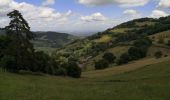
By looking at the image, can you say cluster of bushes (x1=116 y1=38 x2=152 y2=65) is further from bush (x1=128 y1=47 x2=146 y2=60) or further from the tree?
the tree

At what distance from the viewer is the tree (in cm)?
6900

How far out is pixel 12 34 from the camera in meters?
70.1

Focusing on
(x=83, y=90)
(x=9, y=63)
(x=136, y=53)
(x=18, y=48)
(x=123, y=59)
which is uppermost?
(x=18, y=48)

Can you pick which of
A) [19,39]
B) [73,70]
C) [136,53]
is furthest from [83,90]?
[136,53]

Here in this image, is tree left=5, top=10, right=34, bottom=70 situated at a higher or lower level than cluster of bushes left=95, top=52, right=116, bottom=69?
higher

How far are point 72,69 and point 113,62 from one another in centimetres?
7384

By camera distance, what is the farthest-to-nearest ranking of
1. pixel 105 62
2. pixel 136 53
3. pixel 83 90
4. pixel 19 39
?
pixel 136 53
pixel 105 62
pixel 19 39
pixel 83 90

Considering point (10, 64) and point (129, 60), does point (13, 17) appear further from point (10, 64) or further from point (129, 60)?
point (129, 60)

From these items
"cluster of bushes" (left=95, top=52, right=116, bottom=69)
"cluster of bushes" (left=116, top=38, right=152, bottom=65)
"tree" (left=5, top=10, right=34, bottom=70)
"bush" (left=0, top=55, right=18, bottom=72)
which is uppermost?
"tree" (left=5, top=10, right=34, bottom=70)

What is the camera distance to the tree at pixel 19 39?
226 feet

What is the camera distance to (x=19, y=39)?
70250mm

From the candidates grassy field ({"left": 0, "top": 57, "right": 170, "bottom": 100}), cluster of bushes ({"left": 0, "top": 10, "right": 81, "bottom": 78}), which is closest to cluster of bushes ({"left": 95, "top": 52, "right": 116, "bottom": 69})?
cluster of bushes ({"left": 0, "top": 10, "right": 81, "bottom": 78})

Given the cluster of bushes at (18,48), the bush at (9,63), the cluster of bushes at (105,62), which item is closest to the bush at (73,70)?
the cluster of bushes at (18,48)

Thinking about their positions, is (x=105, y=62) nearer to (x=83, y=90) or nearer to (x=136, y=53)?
(x=136, y=53)
